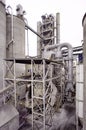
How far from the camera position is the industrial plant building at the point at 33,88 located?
5.85 m

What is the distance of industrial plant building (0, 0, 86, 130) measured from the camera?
5848mm

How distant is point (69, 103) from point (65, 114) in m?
2.94

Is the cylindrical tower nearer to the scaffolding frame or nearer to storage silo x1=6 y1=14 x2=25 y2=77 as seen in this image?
storage silo x1=6 y1=14 x2=25 y2=77

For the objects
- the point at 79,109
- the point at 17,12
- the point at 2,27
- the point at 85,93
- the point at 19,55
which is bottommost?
the point at 79,109

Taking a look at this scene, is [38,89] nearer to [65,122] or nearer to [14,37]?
[65,122]

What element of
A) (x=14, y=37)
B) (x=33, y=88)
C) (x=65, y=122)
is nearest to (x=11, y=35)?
(x=14, y=37)

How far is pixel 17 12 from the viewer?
37.5 ft

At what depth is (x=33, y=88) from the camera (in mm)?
8305

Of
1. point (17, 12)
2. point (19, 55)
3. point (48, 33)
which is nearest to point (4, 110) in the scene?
point (19, 55)

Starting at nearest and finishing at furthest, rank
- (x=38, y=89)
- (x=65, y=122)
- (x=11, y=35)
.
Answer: (x=65, y=122), (x=38, y=89), (x=11, y=35)

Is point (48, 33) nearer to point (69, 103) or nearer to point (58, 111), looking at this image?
point (69, 103)

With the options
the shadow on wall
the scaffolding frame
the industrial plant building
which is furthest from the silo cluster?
the shadow on wall

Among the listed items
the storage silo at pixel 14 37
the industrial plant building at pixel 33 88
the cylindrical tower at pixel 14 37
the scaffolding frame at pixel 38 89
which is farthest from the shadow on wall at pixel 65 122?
the cylindrical tower at pixel 14 37

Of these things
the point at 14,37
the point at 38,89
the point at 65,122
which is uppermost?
the point at 14,37
